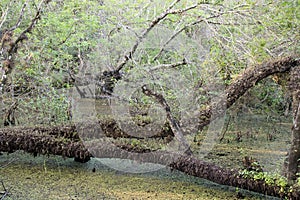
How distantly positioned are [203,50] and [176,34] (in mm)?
546

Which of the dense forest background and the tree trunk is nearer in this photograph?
the tree trunk

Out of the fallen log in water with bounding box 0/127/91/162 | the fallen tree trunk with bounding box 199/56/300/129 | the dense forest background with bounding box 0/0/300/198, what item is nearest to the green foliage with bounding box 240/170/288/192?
the dense forest background with bounding box 0/0/300/198

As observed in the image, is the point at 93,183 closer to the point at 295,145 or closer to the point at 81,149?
the point at 81,149

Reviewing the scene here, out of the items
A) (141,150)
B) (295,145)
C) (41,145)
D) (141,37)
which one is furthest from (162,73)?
(295,145)

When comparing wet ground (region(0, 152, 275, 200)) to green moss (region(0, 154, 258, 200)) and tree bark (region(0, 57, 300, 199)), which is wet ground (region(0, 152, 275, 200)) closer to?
green moss (region(0, 154, 258, 200))

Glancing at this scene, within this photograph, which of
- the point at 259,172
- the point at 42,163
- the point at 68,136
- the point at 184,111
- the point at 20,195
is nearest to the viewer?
the point at 20,195

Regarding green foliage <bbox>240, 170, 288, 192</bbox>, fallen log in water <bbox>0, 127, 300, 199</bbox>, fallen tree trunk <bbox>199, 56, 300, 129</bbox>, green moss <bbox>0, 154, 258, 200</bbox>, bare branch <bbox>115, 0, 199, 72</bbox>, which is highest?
bare branch <bbox>115, 0, 199, 72</bbox>

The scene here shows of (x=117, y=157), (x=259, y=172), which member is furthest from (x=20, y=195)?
(x=259, y=172)

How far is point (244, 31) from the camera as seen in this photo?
509cm

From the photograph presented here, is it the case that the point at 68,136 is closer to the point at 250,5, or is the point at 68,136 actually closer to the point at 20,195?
the point at 20,195

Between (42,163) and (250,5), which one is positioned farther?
(250,5)

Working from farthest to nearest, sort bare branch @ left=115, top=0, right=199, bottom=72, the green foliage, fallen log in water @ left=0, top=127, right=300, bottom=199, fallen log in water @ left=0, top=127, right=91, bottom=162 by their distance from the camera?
1. bare branch @ left=115, top=0, right=199, bottom=72
2. fallen log in water @ left=0, top=127, right=91, bottom=162
3. fallen log in water @ left=0, top=127, right=300, bottom=199
4. the green foliage

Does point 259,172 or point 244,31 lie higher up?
point 244,31

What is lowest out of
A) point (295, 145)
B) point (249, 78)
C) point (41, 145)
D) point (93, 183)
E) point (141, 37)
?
point (93, 183)
